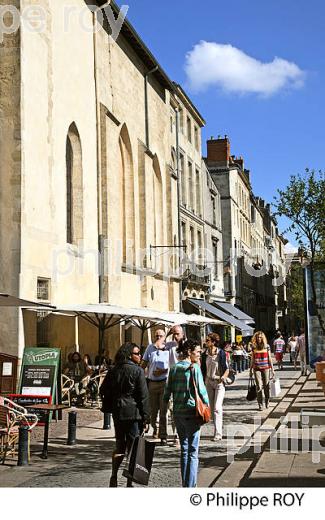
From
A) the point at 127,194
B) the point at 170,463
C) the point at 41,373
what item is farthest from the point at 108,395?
the point at 127,194

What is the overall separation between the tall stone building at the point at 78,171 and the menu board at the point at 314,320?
23.1 ft

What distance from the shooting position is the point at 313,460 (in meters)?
8.88

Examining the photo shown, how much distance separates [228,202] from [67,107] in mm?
29767

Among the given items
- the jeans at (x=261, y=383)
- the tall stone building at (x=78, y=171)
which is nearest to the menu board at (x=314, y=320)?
the jeans at (x=261, y=383)

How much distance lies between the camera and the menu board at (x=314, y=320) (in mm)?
12438

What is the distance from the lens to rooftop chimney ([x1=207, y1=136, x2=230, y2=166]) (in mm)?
50156

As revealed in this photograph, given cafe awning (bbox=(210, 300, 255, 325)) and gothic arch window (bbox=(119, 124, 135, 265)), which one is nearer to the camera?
gothic arch window (bbox=(119, 124, 135, 265))

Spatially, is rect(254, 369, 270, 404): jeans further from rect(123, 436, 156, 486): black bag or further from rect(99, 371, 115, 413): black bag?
rect(123, 436, 156, 486): black bag

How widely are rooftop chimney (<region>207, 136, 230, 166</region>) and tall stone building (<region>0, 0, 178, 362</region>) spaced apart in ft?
59.9

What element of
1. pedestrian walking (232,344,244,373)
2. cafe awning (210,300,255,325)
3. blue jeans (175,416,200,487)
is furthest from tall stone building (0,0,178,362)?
cafe awning (210,300,255,325)

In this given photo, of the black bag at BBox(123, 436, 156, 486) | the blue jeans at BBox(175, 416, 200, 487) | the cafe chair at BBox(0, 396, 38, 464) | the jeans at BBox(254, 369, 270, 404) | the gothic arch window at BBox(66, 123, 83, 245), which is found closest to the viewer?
the black bag at BBox(123, 436, 156, 486)

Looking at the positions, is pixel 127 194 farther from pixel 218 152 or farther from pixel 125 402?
pixel 218 152

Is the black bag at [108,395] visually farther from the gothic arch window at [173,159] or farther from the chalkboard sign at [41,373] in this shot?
the gothic arch window at [173,159]

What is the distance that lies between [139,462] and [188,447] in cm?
55
